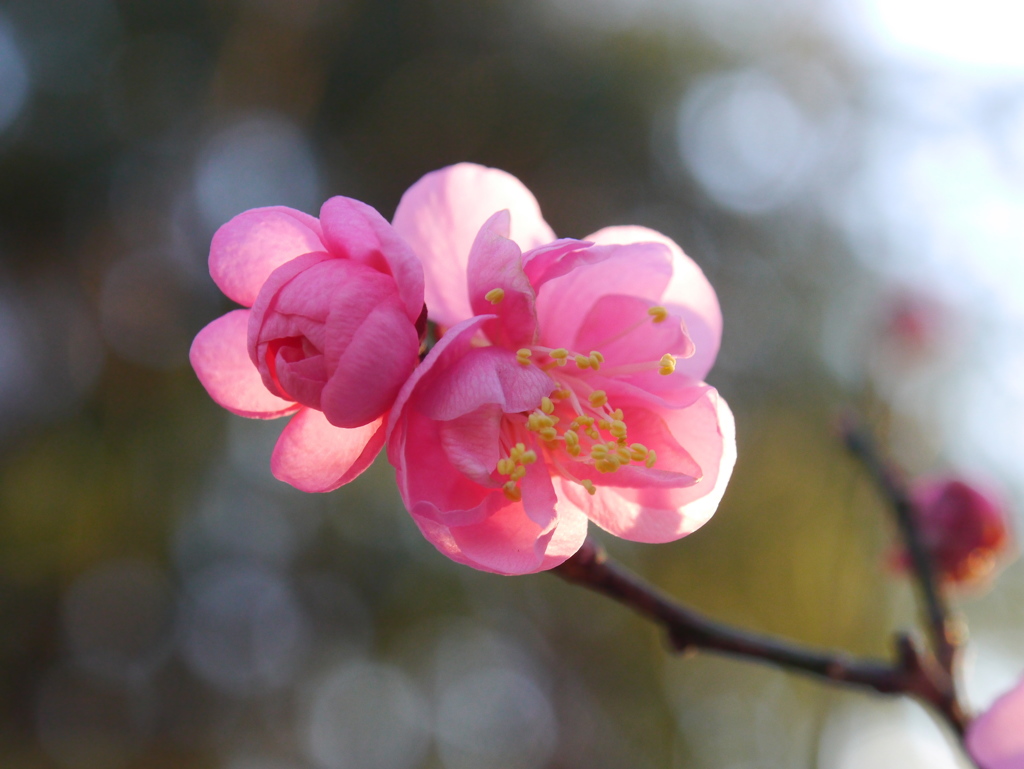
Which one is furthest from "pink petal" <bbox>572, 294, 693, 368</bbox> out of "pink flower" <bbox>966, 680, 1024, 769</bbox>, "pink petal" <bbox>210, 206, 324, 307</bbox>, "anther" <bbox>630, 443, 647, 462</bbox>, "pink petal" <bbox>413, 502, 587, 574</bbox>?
"pink flower" <bbox>966, 680, 1024, 769</bbox>

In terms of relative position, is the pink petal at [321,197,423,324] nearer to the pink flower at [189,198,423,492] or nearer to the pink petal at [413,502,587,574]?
the pink flower at [189,198,423,492]

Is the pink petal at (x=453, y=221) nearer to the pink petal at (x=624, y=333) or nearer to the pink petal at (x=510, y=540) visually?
the pink petal at (x=624, y=333)

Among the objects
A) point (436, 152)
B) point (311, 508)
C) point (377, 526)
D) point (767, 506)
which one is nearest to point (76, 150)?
point (436, 152)

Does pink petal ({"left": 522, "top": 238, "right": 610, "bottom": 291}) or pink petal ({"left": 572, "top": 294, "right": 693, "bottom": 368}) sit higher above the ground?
pink petal ({"left": 522, "top": 238, "right": 610, "bottom": 291})

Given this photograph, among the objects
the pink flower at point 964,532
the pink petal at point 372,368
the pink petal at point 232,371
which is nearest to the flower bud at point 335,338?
the pink petal at point 372,368

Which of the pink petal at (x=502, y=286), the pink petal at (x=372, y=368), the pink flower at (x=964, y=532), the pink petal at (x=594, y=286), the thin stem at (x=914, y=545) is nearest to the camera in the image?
the pink petal at (x=372, y=368)

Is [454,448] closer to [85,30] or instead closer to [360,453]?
[360,453]
